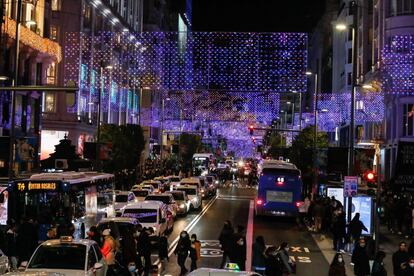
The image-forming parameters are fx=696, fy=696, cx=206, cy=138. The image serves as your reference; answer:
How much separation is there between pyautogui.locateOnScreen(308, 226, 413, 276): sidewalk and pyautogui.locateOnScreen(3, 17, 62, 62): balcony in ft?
72.5

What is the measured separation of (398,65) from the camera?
43.1 metres

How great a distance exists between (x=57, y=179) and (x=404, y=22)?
34121 mm

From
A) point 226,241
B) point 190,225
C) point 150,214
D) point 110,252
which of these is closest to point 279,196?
point 190,225

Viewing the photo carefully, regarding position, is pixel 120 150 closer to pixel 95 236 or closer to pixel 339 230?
pixel 339 230

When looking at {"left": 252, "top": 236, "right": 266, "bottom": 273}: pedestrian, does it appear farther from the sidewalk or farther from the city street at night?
the sidewalk

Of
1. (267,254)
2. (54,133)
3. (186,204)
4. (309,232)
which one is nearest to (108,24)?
(54,133)

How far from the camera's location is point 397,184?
24.2m

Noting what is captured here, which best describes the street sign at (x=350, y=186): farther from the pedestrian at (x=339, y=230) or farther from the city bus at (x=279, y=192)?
the city bus at (x=279, y=192)

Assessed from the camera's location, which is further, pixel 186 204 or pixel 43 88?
pixel 186 204

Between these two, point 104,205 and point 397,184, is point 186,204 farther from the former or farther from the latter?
point 397,184

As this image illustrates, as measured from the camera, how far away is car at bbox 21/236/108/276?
45.8 feet

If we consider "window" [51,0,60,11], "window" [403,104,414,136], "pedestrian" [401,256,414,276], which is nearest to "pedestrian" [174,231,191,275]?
"pedestrian" [401,256,414,276]

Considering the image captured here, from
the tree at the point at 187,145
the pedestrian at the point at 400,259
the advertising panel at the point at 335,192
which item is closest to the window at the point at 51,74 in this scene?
the advertising panel at the point at 335,192

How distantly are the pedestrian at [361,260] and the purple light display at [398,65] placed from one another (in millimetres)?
25220
